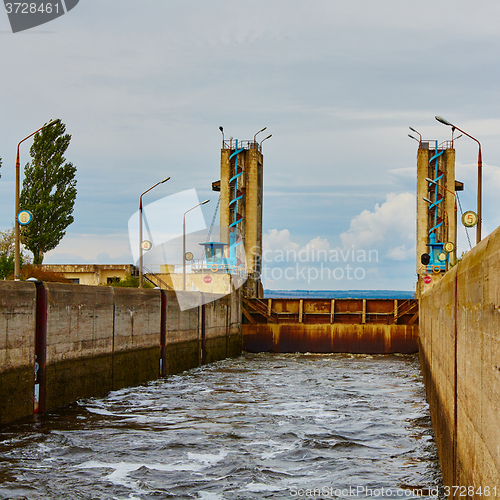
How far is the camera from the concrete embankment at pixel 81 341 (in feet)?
39.3

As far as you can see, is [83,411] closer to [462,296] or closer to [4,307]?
[4,307]

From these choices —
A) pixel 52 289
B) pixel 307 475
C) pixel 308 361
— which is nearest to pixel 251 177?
pixel 308 361

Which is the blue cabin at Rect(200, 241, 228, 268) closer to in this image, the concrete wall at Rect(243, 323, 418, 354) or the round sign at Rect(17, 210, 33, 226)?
the concrete wall at Rect(243, 323, 418, 354)

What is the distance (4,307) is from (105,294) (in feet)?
16.2

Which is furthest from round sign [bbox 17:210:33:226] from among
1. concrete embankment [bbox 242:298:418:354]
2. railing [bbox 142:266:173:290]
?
railing [bbox 142:266:173:290]

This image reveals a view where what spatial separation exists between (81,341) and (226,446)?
5718 millimetres

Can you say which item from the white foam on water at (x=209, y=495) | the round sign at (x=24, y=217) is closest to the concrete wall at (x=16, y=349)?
the round sign at (x=24, y=217)

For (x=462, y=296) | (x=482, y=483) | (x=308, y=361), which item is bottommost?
(x=308, y=361)

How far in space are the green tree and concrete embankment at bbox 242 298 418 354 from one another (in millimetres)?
17466

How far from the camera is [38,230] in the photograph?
142ft

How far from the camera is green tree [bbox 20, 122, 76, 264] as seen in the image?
43094mm

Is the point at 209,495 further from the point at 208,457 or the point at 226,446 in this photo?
the point at 226,446

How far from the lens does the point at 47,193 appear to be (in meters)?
43.8

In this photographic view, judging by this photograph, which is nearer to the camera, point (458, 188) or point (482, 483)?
point (482, 483)
